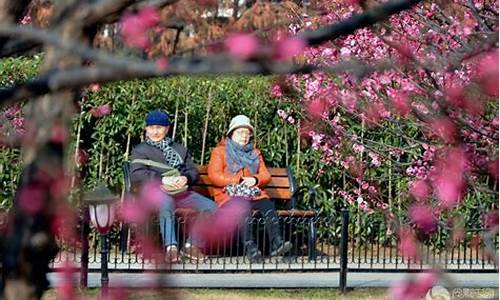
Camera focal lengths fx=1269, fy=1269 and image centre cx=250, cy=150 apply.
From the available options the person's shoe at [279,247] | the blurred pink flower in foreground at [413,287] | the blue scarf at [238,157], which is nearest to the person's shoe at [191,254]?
the person's shoe at [279,247]

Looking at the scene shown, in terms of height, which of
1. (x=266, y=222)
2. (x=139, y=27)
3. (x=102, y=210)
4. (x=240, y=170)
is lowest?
(x=266, y=222)

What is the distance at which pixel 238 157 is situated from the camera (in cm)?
1178

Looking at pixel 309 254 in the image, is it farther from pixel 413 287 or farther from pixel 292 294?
pixel 413 287

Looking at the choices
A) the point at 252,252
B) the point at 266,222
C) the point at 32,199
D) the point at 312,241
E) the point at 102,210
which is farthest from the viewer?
the point at 312,241

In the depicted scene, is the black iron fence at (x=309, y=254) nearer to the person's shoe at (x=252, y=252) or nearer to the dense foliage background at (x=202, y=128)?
the person's shoe at (x=252, y=252)

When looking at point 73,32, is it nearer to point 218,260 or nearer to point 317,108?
point 317,108

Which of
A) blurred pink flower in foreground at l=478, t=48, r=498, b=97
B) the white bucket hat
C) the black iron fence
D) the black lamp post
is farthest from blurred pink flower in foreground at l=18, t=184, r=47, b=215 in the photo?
the white bucket hat

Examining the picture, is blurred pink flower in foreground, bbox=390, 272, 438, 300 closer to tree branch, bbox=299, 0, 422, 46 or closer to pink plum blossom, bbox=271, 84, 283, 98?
tree branch, bbox=299, 0, 422, 46

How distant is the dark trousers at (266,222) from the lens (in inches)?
427

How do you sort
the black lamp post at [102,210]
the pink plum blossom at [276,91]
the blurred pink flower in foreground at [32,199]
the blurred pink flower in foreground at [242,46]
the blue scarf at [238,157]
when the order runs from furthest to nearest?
the blue scarf at [238,157], the pink plum blossom at [276,91], the black lamp post at [102,210], the blurred pink flower in foreground at [32,199], the blurred pink flower in foreground at [242,46]

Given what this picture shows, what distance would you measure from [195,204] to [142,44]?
27.3 feet

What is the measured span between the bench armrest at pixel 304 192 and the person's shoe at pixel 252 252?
1540 mm

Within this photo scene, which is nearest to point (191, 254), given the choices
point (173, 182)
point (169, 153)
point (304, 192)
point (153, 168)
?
point (173, 182)

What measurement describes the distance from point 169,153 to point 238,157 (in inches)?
26.4
